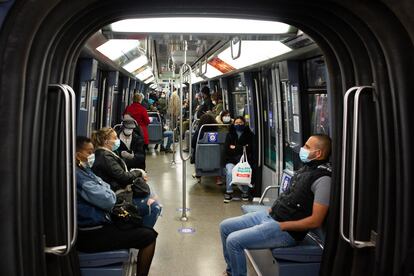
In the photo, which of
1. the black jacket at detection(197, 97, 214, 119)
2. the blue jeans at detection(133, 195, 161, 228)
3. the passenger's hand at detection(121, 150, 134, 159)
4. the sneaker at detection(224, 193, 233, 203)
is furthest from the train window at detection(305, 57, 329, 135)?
the black jacket at detection(197, 97, 214, 119)

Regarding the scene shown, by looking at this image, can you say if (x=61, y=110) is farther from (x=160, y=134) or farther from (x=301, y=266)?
(x=160, y=134)

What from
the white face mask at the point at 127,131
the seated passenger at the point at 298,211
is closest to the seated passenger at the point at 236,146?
the white face mask at the point at 127,131

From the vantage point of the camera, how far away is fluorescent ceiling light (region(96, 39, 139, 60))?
521 cm

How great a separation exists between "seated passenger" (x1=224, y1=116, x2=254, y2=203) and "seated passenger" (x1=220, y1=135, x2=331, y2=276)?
127 inches

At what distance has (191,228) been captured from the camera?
5.55 metres

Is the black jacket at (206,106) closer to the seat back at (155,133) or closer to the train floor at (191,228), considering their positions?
the seat back at (155,133)

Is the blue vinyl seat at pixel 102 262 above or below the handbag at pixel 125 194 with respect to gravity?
below

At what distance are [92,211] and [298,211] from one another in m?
1.68

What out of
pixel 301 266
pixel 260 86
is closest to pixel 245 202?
pixel 260 86

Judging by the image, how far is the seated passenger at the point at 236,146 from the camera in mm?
6980

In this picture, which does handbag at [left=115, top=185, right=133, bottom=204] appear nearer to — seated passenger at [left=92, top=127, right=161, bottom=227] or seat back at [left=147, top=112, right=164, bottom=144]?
seated passenger at [left=92, top=127, right=161, bottom=227]

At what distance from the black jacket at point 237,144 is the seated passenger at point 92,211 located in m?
3.77

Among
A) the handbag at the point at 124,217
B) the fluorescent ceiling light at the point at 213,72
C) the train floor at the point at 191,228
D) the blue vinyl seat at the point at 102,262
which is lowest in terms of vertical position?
the train floor at the point at 191,228

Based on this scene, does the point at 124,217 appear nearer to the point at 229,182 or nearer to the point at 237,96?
the point at 229,182
